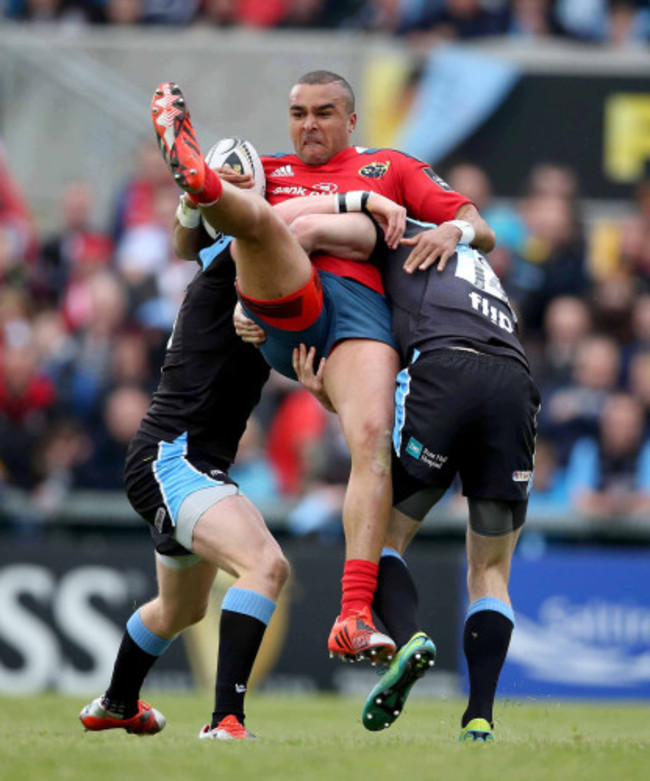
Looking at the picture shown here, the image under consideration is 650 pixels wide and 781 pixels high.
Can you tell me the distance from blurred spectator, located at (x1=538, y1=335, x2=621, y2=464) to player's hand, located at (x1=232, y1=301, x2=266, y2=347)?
19.8ft

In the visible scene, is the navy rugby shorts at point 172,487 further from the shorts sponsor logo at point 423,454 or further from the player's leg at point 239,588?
the shorts sponsor logo at point 423,454

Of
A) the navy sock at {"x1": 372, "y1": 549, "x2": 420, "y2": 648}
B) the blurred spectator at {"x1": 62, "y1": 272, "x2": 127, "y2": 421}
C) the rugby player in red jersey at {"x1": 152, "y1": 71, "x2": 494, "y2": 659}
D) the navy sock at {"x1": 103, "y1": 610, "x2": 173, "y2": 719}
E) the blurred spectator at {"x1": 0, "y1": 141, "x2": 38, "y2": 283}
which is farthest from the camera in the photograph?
the blurred spectator at {"x1": 0, "y1": 141, "x2": 38, "y2": 283}

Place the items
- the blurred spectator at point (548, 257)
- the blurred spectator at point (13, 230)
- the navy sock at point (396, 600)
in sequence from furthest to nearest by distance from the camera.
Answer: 1. the blurred spectator at point (13, 230)
2. the blurred spectator at point (548, 257)
3. the navy sock at point (396, 600)

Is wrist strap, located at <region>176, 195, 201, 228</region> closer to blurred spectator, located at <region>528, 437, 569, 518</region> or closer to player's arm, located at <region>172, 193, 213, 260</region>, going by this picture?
player's arm, located at <region>172, 193, 213, 260</region>

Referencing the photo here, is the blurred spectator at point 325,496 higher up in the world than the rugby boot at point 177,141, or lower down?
lower down

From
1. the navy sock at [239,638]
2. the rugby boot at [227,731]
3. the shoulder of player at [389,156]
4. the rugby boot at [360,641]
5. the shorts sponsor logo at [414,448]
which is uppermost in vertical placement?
the shoulder of player at [389,156]

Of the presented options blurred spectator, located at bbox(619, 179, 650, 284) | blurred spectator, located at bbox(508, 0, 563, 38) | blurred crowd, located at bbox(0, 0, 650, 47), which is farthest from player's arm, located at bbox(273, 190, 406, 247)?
blurred spectator, located at bbox(508, 0, 563, 38)

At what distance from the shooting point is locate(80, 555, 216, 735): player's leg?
7.31 meters

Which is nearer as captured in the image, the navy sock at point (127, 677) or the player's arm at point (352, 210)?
the player's arm at point (352, 210)

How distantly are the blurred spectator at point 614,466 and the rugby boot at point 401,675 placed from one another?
637cm

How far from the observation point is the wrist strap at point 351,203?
6773 mm

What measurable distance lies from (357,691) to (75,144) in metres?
5.86

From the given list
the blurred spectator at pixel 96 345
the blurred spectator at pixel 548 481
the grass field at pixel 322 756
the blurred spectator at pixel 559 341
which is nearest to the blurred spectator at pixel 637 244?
the blurred spectator at pixel 559 341

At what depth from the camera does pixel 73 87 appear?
1479 centimetres
